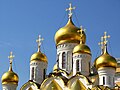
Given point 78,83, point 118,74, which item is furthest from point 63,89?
point 118,74

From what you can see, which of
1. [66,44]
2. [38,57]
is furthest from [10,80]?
[66,44]

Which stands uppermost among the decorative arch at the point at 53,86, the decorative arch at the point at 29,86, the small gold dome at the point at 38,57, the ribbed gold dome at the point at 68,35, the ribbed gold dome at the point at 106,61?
the ribbed gold dome at the point at 68,35

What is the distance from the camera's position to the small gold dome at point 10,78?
29797 mm

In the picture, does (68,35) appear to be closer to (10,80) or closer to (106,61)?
(106,61)

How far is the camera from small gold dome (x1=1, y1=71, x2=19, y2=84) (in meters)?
29.8

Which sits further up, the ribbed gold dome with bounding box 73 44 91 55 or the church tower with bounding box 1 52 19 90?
the ribbed gold dome with bounding box 73 44 91 55

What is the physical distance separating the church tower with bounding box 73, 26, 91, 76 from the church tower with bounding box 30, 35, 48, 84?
2.81 m

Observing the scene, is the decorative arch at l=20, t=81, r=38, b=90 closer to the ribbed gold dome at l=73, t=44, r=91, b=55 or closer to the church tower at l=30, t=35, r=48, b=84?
the church tower at l=30, t=35, r=48, b=84

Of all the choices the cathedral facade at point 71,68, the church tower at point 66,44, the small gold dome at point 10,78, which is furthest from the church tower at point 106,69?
the small gold dome at point 10,78

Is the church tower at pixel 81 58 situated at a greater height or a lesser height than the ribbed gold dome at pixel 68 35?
lesser

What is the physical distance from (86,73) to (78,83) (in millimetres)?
1482

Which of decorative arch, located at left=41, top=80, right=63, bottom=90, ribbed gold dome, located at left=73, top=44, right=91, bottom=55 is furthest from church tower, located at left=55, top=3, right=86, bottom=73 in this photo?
decorative arch, located at left=41, top=80, right=63, bottom=90

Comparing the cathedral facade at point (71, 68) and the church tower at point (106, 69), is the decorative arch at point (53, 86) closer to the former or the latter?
the cathedral facade at point (71, 68)

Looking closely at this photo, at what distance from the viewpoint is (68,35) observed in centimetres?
2912
